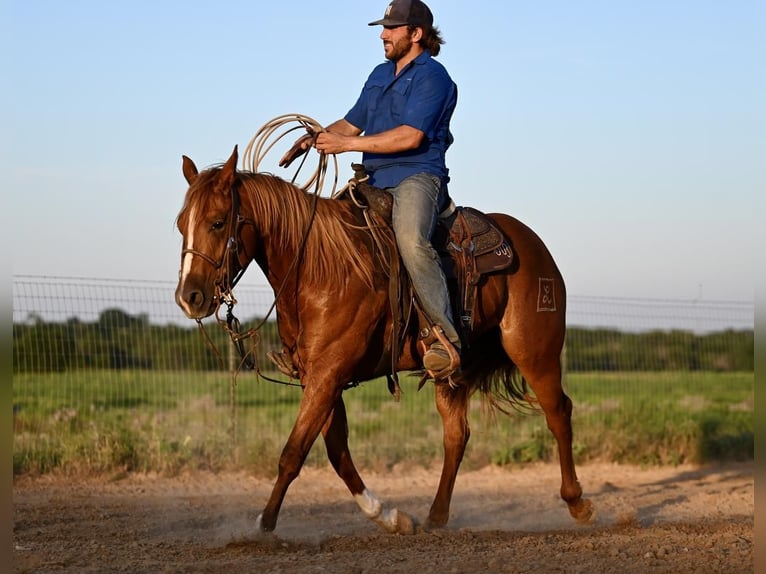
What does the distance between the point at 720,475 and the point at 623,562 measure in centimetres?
707

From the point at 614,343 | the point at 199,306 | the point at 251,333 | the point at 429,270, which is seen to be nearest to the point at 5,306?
the point at 199,306

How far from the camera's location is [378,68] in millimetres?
7625

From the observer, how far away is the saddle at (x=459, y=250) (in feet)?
23.4

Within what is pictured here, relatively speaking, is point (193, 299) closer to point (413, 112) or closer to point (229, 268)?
point (229, 268)

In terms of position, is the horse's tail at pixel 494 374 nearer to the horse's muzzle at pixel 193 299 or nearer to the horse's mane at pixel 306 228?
the horse's mane at pixel 306 228

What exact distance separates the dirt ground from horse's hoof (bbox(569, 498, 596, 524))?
2.6 inches

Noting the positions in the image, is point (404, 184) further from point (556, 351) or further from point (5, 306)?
point (5, 306)

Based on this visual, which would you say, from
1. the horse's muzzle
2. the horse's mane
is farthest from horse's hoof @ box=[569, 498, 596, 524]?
the horse's muzzle

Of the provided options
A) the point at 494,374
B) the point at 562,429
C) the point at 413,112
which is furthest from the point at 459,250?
the point at 562,429

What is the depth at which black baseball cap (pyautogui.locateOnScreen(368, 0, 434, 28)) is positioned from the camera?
7273 millimetres

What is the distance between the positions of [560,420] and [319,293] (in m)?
2.70

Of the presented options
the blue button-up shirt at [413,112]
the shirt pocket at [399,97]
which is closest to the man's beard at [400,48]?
the blue button-up shirt at [413,112]

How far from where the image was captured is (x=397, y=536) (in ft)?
23.2

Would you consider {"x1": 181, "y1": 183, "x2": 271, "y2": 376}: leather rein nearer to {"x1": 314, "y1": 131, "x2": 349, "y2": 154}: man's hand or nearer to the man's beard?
{"x1": 314, "y1": 131, "x2": 349, "y2": 154}: man's hand
